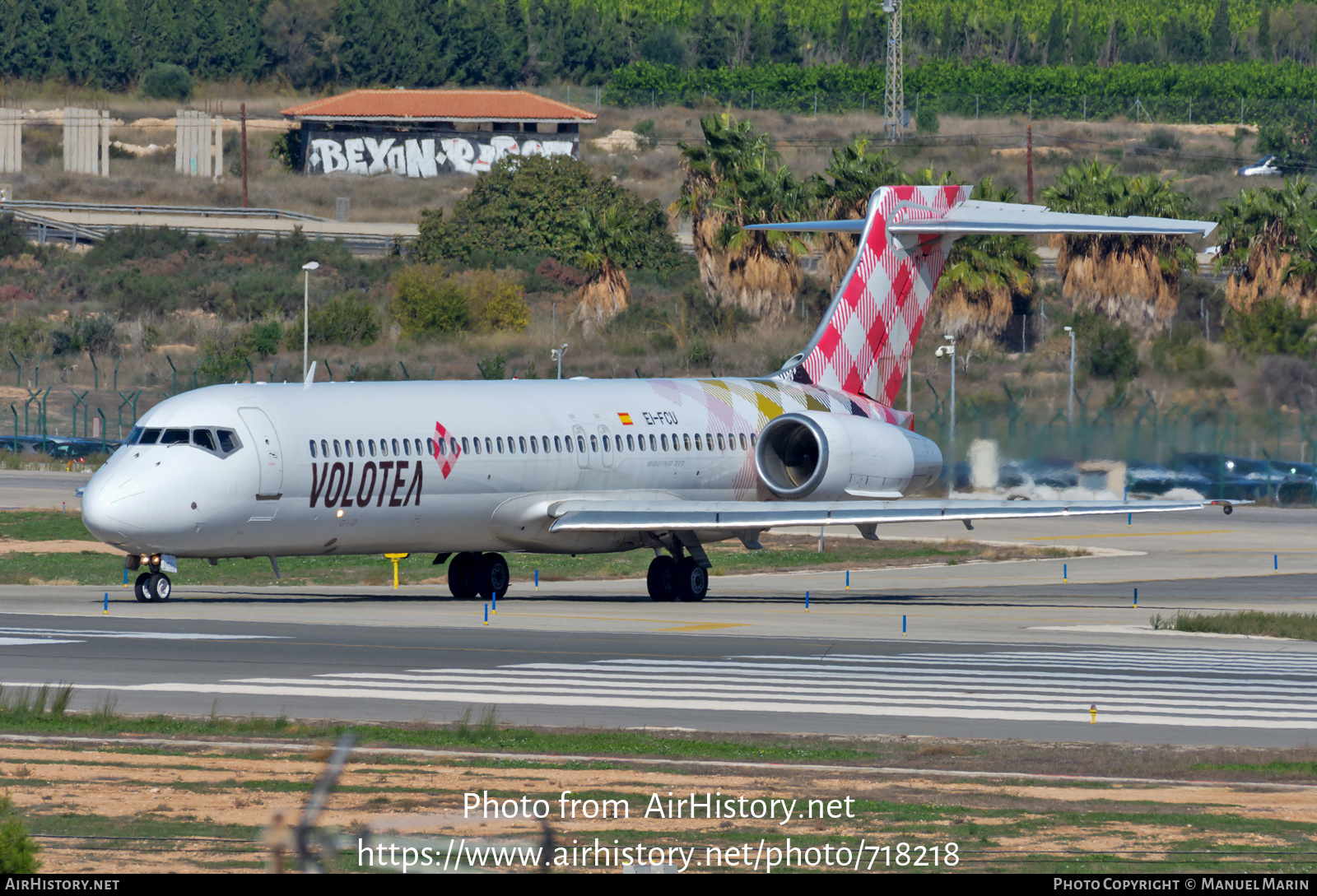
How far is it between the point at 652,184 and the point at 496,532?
97.9 metres

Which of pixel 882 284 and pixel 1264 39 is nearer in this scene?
pixel 882 284

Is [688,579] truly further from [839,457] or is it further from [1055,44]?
[1055,44]

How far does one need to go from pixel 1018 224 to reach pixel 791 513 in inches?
344

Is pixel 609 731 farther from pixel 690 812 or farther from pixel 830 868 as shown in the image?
pixel 830 868

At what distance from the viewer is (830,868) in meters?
11.8

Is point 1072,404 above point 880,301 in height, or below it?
below

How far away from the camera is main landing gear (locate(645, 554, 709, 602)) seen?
35344mm

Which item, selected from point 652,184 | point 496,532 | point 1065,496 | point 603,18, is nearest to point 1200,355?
point 1065,496

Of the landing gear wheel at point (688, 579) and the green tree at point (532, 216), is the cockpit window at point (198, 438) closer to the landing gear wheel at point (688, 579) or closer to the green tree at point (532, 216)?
the landing gear wheel at point (688, 579)

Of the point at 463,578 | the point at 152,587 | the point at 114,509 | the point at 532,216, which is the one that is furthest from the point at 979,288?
the point at 114,509

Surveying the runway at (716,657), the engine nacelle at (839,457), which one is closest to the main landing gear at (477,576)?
the runway at (716,657)

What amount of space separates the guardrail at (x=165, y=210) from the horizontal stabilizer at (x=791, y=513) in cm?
9021

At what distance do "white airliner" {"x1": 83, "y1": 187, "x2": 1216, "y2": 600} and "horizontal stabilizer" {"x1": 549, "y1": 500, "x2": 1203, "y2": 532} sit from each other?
0.06 m

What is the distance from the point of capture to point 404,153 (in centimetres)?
12862
